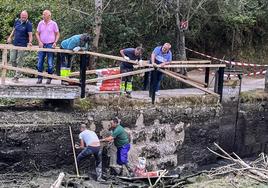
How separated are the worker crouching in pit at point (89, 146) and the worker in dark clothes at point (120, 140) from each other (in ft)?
1.46

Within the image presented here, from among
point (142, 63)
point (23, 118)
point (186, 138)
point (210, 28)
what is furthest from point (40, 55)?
point (210, 28)

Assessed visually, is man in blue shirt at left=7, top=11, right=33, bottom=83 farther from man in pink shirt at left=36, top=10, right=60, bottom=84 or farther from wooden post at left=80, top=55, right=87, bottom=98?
wooden post at left=80, top=55, right=87, bottom=98

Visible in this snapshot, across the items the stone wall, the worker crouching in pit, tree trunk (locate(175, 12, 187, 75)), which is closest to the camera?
the stone wall

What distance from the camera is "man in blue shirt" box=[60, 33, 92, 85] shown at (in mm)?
13427

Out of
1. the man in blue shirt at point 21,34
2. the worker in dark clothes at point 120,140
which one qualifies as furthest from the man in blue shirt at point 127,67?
the man in blue shirt at point 21,34

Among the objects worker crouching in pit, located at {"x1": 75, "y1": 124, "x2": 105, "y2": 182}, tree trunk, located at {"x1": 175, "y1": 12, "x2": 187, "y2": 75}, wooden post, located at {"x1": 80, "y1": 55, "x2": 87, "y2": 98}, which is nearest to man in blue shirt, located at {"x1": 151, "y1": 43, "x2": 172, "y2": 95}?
wooden post, located at {"x1": 80, "y1": 55, "x2": 87, "y2": 98}

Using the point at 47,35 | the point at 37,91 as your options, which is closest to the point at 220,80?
the point at 47,35

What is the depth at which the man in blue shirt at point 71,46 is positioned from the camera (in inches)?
529

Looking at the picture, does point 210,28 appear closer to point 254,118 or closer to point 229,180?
point 254,118

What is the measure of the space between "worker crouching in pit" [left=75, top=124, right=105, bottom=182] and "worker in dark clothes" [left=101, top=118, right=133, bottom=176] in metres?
0.45

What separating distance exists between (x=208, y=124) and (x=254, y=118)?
2.57 metres

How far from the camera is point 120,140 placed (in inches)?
544

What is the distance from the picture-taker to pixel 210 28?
23797 millimetres

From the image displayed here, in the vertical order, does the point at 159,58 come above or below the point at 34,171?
above
